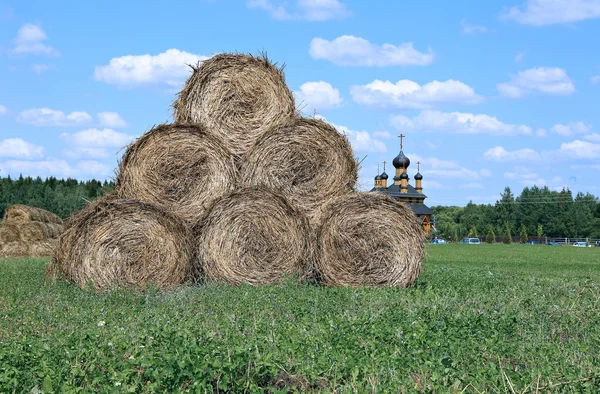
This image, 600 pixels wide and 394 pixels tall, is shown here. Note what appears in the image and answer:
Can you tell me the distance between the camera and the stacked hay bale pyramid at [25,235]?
72.3ft

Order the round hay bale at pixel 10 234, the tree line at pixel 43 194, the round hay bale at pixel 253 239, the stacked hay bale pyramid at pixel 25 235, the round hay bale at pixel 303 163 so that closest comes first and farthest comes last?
1. the round hay bale at pixel 253 239
2. the round hay bale at pixel 303 163
3. the stacked hay bale pyramid at pixel 25 235
4. the round hay bale at pixel 10 234
5. the tree line at pixel 43 194

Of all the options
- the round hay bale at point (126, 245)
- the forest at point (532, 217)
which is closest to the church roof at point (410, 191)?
the forest at point (532, 217)

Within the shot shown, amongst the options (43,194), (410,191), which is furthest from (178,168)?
(410,191)

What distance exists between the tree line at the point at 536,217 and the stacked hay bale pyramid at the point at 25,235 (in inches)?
2790

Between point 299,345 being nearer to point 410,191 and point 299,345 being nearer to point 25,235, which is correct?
point 25,235

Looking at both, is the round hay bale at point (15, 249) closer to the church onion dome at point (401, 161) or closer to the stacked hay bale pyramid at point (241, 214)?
the stacked hay bale pyramid at point (241, 214)

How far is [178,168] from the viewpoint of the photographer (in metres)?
11.6

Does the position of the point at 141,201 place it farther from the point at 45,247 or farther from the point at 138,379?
the point at 45,247

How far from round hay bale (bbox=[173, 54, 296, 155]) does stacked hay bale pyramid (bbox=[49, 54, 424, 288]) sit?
25 mm

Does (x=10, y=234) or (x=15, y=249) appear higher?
(x=10, y=234)

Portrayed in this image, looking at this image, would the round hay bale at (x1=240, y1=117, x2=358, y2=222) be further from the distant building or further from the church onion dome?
the church onion dome

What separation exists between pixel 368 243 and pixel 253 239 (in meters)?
1.77

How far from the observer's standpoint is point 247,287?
10.6 metres

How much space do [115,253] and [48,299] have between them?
1.61 m
